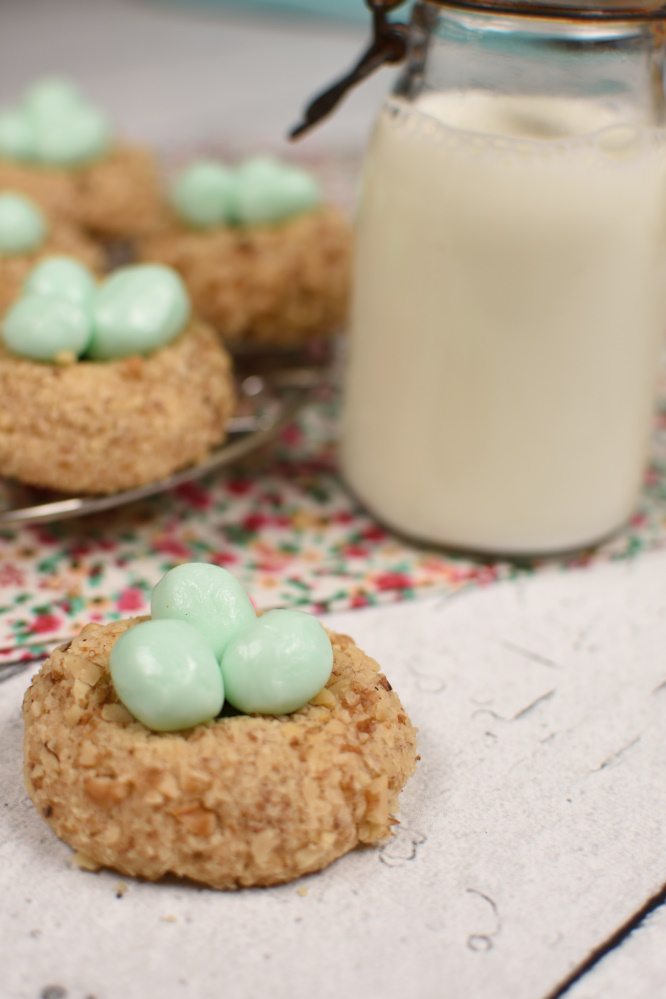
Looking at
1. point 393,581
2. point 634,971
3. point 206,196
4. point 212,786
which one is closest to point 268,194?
point 206,196

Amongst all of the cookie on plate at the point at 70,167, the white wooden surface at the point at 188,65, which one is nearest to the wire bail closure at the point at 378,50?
the cookie on plate at the point at 70,167

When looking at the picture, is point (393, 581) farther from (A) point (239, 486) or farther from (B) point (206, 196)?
(B) point (206, 196)

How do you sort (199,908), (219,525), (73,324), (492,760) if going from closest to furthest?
1. (199,908)
2. (492,760)
3. (73,324)
4. (219,525)

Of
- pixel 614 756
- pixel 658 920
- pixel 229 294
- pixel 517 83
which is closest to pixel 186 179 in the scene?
pixel 229 294

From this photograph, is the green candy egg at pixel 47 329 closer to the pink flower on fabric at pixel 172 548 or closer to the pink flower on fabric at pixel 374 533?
the pink flower on fabric at pixel 172 548

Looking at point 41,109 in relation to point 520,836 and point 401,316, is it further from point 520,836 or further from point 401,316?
point 520,836

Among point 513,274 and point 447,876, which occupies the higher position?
point 513,274

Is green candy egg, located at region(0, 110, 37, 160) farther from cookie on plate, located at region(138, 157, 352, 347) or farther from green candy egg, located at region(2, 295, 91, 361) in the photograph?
green candy egg, located at region(2, 295, 91, 361)
